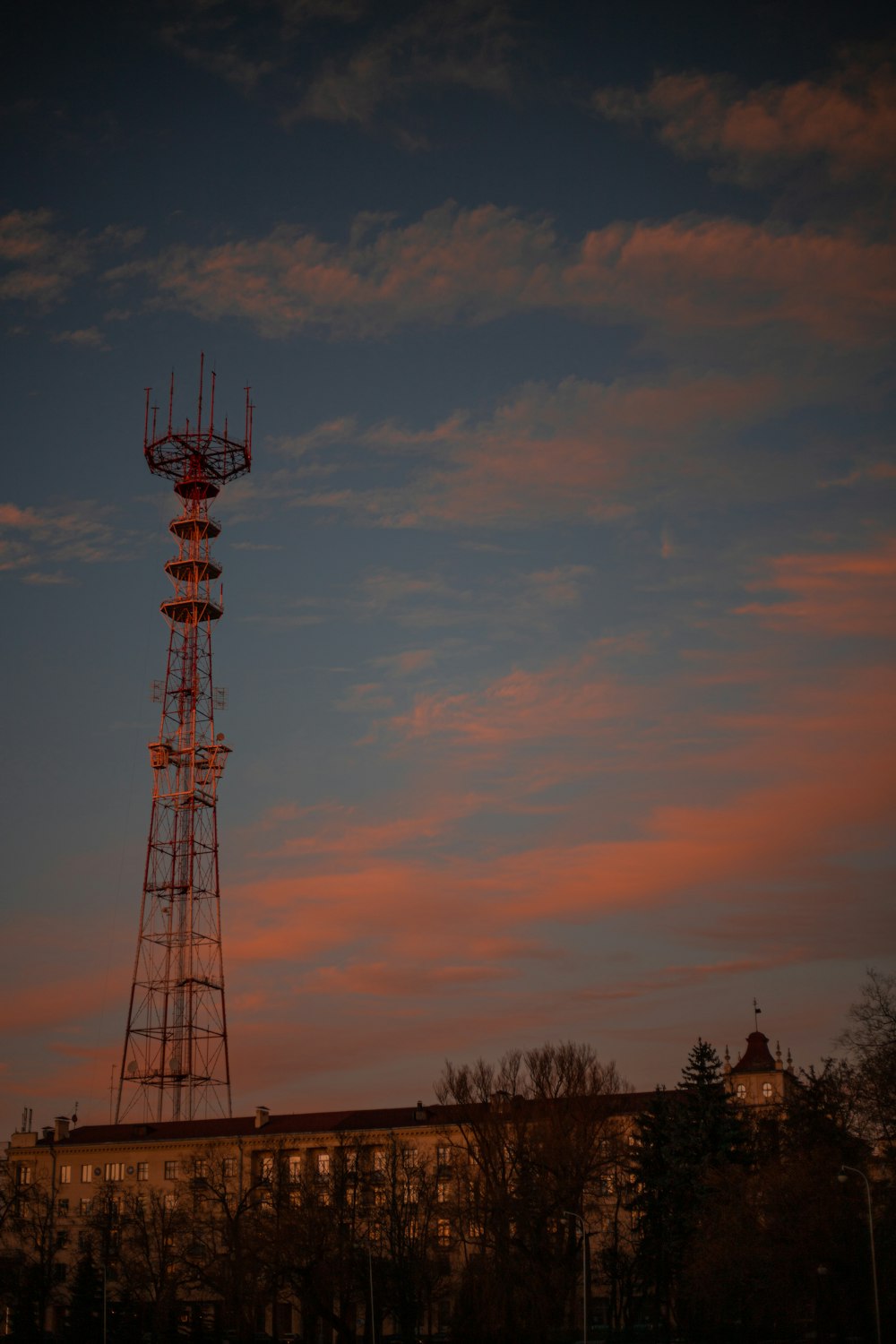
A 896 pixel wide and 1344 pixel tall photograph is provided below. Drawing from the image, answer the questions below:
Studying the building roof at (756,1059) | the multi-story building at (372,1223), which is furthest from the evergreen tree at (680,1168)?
the building roof at (756,1059)

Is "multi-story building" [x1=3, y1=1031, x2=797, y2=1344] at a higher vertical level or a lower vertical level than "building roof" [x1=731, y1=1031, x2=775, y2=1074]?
lower

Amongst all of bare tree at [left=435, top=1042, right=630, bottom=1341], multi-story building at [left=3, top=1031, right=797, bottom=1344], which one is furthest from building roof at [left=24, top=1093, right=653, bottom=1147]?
bare tree at [left=435, top=1042, right=630, bottom=1341]

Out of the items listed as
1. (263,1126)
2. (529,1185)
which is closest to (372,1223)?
(529,1185)

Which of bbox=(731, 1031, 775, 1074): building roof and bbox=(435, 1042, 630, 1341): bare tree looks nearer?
bbox=(435, 1042, 630, 1341): bare tree

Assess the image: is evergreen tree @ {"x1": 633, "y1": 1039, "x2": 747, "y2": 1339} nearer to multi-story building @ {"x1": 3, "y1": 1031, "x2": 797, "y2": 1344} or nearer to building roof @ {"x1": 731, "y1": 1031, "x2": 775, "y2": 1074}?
multi-story building @ {"x1": 3, "y1": 1031, "x2": 797, "y2": 1344}

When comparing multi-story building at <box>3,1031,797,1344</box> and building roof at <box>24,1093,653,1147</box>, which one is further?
building roof at <box>24,1093,653,1147</box>

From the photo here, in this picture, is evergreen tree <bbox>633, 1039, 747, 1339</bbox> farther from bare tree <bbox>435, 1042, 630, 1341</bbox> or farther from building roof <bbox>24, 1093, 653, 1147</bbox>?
building roof <bbox>24, 1093, 653, 1147</bbox>

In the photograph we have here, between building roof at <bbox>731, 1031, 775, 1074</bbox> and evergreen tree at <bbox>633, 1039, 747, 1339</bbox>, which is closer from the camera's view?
evergreen tree at <bbox>633, 1039, 747, 1339</bbox>

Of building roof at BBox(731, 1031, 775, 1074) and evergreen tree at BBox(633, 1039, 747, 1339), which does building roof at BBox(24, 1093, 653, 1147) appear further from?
evergreen tree at BBox(633, 1039, 747, 1339)

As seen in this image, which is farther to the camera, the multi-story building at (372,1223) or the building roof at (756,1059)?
the building roof at (756,1059)

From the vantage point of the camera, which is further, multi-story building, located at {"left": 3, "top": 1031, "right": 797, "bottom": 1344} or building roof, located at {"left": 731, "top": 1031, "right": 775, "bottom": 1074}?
building roof, located at {"left": 731, "top": 1031, "right": 775, "bottom": 1074}

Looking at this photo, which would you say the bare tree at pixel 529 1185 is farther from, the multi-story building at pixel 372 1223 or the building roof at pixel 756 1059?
the building roof at pixel 756 1059

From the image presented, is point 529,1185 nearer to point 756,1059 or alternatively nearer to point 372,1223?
point 372,1223

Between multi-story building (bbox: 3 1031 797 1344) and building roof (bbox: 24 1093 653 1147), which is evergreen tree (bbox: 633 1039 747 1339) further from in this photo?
building roof (bbox: 24 1093 653 1147)
